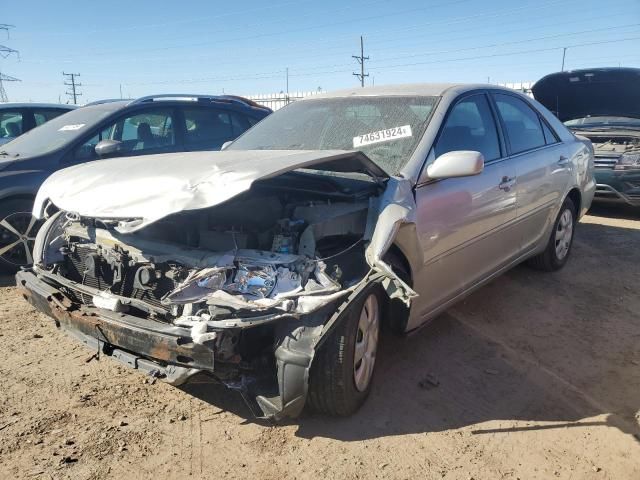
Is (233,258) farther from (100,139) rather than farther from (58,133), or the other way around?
(58,133)

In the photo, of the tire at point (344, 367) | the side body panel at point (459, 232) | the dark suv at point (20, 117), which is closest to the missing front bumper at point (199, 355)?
the tire at point (344, 367)

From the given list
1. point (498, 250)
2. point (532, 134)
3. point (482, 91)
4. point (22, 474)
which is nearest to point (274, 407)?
point (22, 474)

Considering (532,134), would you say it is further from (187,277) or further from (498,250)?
(187,277)

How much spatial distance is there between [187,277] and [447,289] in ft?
5.52

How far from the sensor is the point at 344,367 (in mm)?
2465

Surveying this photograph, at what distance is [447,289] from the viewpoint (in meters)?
3.32

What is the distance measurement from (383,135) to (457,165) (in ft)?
2.07

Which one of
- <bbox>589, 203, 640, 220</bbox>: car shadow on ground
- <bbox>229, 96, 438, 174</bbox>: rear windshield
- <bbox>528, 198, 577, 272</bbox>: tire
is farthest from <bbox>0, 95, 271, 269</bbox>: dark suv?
<bbox>589, 203, 640, 220</bbox>: car shadow on ground

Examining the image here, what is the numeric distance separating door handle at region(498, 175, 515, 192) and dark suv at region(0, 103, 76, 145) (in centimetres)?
667

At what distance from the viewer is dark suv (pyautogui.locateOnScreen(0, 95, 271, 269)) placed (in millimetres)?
4871

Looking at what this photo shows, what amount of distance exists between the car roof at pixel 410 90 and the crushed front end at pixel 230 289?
4.06 feet

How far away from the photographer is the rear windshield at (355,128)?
3.21 m

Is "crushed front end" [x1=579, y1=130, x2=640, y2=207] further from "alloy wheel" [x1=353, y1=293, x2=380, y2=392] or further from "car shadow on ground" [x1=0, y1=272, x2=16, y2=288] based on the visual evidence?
"car shadow on ground" [x1=0, y1=272, x2=16, y2=288]

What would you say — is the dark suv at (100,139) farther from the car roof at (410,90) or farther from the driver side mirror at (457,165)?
the driver side mirror at (457,165)
